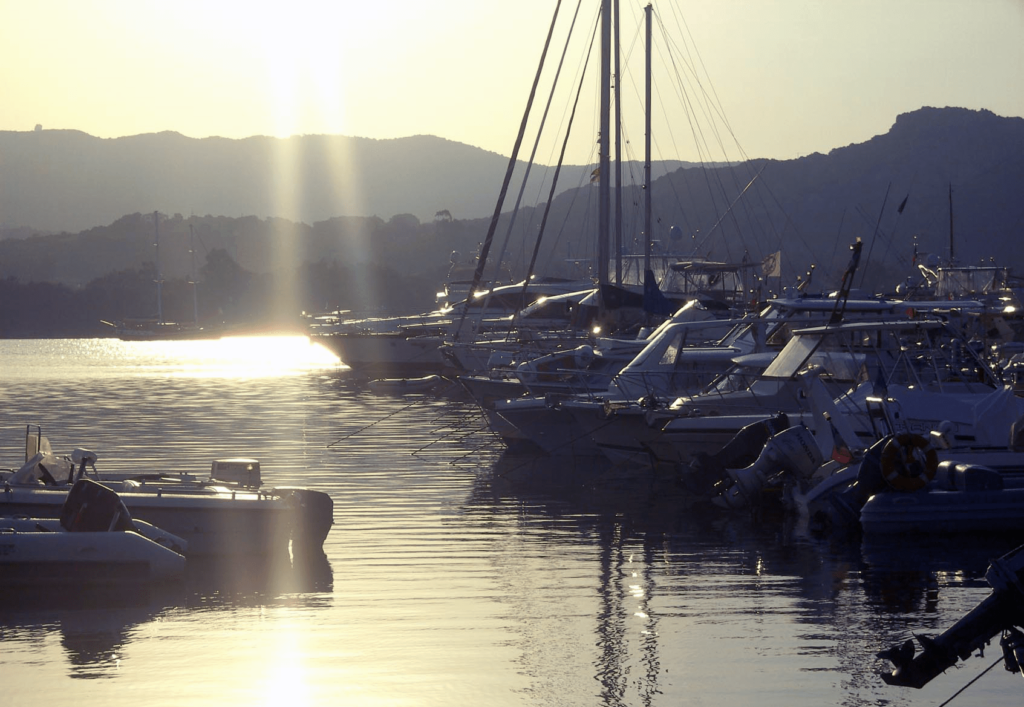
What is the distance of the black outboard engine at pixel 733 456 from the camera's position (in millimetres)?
17766

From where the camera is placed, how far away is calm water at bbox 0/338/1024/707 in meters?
9.10

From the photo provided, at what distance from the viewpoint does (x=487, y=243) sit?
2814cm

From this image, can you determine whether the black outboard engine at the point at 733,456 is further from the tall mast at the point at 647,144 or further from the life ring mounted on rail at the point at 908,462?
the tall mast at the point at 647,144

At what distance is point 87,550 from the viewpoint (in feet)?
40.5

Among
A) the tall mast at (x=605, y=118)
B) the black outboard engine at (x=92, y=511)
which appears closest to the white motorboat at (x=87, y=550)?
the black outboard engine at (x=92, y=511)

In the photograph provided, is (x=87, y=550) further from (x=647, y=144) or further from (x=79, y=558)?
(x=647, y=144)

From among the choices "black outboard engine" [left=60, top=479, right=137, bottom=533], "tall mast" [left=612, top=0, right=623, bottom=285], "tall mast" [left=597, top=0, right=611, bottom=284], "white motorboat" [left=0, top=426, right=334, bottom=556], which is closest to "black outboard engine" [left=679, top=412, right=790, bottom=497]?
"white motorboat" [left=0, top=426, right=334, bottom=556]

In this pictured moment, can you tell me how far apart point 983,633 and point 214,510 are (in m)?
8.83

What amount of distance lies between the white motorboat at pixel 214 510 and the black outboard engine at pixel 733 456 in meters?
6.25

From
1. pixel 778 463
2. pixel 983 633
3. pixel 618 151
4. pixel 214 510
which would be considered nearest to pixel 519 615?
pixel 214 510

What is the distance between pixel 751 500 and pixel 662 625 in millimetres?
6563

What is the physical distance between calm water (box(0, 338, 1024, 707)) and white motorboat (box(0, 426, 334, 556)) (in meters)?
0.37

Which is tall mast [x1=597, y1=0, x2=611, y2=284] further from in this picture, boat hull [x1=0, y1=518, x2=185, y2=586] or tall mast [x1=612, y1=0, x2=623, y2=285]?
boat hull [x1=0, y1=518, x2=185, y2=586]

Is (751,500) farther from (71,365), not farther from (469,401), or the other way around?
(71,365)
